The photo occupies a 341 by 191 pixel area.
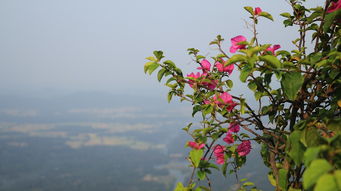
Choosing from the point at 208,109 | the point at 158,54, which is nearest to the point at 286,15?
the point at 208,109

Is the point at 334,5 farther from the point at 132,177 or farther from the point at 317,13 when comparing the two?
the point at 132,177

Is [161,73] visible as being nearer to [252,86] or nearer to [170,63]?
[170,63]

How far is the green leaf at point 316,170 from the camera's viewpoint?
0.89 metres

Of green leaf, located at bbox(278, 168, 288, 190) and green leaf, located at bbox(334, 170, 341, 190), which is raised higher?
green leaf, located at bbox(334, 170, 341, 190)

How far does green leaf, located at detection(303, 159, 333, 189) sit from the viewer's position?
0.89 m

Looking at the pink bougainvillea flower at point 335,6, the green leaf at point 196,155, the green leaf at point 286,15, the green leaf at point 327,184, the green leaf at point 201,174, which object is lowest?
the green leaf at point 201,174

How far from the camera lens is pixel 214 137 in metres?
2.20

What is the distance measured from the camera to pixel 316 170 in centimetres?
90

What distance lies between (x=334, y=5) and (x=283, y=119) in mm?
1240

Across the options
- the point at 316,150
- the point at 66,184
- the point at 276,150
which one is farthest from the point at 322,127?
the point at 66,184

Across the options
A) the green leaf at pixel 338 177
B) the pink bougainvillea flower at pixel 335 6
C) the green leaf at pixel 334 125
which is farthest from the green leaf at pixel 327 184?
the pink bougainvillea flower at pixel 335 6

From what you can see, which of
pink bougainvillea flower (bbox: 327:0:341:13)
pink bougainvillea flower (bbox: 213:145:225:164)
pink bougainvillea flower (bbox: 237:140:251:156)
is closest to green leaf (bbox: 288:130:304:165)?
pink bougainvillea flower (bbox: 327:0:341:13)

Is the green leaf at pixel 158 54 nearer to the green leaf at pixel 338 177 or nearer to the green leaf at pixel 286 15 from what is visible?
the green leaf at pixel 286 15

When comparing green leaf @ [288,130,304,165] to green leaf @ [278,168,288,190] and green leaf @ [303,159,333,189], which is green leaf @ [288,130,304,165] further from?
green leaf @ [278,168,288,190]
